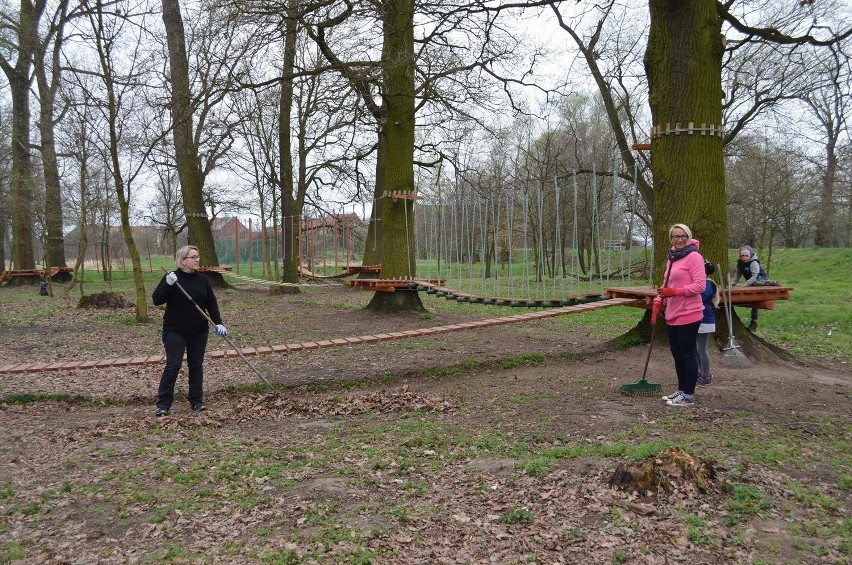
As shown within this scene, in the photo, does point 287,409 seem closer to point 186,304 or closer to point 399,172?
point 186,304

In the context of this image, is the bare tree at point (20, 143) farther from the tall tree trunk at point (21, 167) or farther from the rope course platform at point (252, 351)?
the rope course platform at point (252, 351)

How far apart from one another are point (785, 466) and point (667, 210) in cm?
381

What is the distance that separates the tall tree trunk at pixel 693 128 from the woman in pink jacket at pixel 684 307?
1677 mm

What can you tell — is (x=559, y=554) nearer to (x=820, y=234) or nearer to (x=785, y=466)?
(x=785, y=466)

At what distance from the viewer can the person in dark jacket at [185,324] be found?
5918 mm

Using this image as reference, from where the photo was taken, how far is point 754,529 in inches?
130

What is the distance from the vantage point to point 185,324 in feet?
19.7

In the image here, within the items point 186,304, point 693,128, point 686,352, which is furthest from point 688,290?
point 186,304

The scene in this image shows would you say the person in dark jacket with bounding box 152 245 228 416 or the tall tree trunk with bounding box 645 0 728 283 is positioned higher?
the tall tree trunk with bounding box 645 0 728 283

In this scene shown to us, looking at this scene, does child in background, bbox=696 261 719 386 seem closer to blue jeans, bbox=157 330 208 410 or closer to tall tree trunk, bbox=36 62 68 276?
blue jeans, bbox=157 330 208 410

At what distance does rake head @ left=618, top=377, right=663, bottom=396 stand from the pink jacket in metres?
0.69

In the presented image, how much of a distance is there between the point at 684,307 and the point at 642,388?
3.04 feet

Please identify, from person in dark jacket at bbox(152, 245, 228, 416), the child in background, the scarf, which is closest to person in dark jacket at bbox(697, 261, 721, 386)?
the child in background

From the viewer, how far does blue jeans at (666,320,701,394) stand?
18.2 feet
